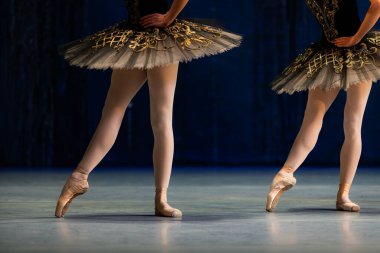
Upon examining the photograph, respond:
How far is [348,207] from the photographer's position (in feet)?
13.9

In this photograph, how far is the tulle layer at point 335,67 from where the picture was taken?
13.8 feet

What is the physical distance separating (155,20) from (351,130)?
1.10m

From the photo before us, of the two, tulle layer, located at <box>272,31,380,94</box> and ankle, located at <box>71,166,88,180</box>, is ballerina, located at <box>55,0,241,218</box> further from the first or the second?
tulle layer, located at <box>272,31,380,94</box>

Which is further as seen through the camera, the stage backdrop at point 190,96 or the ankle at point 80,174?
the stage backdrop at point 190,96

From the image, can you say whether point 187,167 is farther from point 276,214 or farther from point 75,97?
point 276,214

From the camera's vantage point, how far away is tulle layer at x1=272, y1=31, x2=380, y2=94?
13.8ft

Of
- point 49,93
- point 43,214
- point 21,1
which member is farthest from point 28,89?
point 43,214

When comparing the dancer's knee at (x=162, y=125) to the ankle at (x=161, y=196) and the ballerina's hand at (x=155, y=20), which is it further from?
the ballerina's hand at (x=155, y=20)

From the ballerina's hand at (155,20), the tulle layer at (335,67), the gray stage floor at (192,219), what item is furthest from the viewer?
the tulle layer at (335,67)

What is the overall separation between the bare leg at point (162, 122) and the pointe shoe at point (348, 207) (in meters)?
0.82

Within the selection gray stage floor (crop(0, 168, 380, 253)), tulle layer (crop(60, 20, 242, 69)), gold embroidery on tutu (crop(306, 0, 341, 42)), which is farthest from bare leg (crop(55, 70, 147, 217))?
gold embroidery on tutu (crop(306, 0, 341, 42))

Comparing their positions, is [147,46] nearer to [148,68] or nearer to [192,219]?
[148,68]

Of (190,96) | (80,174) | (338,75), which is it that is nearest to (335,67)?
(338,75)

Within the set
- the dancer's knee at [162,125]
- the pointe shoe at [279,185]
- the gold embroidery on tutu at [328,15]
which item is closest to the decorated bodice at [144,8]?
the dancer's knee at [162,125]
